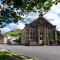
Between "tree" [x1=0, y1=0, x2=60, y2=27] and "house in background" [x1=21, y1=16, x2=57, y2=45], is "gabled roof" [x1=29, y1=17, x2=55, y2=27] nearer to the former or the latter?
"house in background" [x1=21, y1=16, x2=57, y2=45]

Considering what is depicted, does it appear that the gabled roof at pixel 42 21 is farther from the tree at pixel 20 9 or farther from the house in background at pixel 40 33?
the tree at pixel 20 9

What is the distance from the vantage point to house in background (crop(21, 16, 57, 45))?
8495cm

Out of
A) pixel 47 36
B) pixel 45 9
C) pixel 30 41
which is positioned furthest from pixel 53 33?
pixel 45 9

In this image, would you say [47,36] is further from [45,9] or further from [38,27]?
[45,9]

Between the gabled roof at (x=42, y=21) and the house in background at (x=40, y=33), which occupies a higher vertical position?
the gabled roof at (x=42, y=21)

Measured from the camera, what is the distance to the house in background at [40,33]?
8495 cm

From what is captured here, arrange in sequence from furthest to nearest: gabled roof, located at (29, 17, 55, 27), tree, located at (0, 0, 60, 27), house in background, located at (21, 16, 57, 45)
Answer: gabled roof, located at (29, 17, 55, 27) < house in background, located at (21, 16, 57, 45) < tree, located at (0, 0, 60, 27)

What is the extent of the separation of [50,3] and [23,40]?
63.6 metres

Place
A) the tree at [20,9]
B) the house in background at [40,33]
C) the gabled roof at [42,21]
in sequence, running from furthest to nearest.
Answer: the gabled roof at [42,21] → the house in background at [40,33] → the tree at [20,9]

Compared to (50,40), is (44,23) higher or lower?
higher

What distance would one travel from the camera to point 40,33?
284ft

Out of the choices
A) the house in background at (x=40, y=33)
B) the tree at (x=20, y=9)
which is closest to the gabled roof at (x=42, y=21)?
the house in background at (x=40, y=33)

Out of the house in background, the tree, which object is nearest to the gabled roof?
the house in background

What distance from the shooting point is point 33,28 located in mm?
→ 87000
